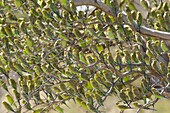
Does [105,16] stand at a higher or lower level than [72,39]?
higher

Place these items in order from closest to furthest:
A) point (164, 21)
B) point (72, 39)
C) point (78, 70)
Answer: point (164, 21), point (78, 70), point (72, 39)

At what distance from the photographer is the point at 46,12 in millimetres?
1570

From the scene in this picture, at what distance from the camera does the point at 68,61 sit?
1.67m

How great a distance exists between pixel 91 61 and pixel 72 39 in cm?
25

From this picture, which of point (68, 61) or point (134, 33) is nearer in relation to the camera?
point (134, 33)

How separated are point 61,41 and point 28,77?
0.69 ft

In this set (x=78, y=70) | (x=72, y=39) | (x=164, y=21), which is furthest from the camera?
(x=72, y=39)

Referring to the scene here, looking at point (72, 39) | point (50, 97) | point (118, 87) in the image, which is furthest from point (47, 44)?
point (118, 87)

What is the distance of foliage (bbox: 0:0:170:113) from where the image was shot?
1472mm

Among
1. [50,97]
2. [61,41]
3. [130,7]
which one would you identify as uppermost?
[130,7]

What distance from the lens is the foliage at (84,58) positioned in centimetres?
147

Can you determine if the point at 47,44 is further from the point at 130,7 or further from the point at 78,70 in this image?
the point at 130,7

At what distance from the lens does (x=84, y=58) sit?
1567 mm

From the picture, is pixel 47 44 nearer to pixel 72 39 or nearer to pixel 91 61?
pixel 72 39
